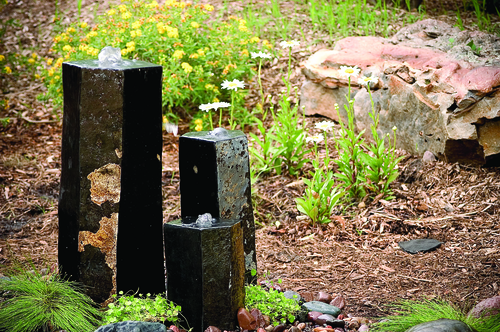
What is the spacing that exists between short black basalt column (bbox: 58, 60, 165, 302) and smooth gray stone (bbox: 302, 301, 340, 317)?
0.82 m

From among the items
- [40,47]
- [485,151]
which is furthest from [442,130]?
[40,47]

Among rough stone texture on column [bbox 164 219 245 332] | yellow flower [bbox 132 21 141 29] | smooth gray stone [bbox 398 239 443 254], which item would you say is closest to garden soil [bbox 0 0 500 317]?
smooth gray stone [bbox 398 239 443 254]

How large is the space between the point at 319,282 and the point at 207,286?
3.28 feet

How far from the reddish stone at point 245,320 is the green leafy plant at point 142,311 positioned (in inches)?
11.4

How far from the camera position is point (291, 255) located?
11.4 ft

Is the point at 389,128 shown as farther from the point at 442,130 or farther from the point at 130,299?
the point at 130,299

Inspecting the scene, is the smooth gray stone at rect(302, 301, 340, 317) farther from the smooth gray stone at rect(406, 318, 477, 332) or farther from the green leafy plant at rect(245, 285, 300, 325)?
the smooth gray stone at rect(406, 318, 477, 332)

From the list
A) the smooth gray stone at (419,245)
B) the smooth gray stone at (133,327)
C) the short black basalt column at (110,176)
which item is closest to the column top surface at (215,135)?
the short black basalt column at (110,176)

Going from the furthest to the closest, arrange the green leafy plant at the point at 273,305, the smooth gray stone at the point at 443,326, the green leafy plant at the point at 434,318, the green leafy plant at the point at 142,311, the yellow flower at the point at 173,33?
1. the yellow flower at the point at 173,33
2. the green leafy plant at the point at 273,305
3. the green leafy plant at the point at 142,311
4. the green leafy plant at the point at 434,318
5. the smooth gray stone at the point at 443,326

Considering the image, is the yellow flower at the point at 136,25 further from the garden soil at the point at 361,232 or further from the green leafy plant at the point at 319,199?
the green leafy plant at the point at 319,199

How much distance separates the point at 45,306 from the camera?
2316 mm

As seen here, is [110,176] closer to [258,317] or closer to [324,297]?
[258,317]

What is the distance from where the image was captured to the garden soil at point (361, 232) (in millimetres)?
2926

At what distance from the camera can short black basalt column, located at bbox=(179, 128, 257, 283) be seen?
2.53 metres
